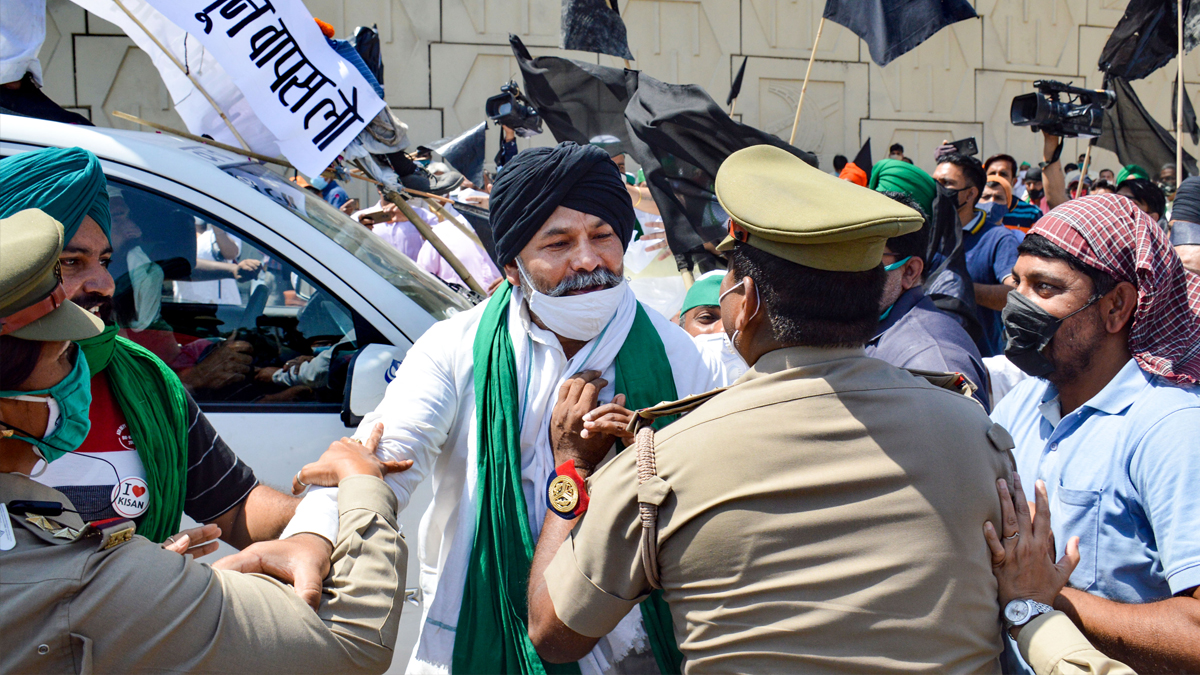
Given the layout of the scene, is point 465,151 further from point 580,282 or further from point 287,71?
point 580,282

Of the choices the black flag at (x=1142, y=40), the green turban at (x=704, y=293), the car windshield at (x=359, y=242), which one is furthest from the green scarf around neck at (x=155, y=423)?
the black flag at (x=1142, y=40)

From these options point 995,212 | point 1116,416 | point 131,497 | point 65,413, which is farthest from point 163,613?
point 995,212

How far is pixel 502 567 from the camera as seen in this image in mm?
1876

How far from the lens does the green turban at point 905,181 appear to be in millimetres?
3094

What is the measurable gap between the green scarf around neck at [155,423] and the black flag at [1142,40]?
18.0 feet

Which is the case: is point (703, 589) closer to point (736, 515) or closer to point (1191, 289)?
point (736, 515)

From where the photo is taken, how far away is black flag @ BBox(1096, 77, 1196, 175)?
18.7ft

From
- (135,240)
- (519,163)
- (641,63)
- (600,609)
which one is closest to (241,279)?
(135,240)

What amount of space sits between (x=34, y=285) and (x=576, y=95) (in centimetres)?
323

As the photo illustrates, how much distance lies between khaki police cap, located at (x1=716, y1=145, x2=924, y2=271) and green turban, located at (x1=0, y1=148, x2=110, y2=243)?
1.37m

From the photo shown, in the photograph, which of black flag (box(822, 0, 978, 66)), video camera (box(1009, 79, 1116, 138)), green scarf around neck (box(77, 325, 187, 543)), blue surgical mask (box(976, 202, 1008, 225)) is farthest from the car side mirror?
blue surgical mask (box(976, 202, 1008, 225))

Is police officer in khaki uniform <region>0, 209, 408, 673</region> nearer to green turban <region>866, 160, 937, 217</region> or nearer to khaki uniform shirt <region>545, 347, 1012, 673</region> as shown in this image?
khaki uniform shirt <region>545, 347, 1012, 673</region>

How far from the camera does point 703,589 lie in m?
1.35

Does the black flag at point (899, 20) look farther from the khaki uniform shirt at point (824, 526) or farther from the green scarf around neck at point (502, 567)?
the khaki uniform shirt at point (824, 526)
